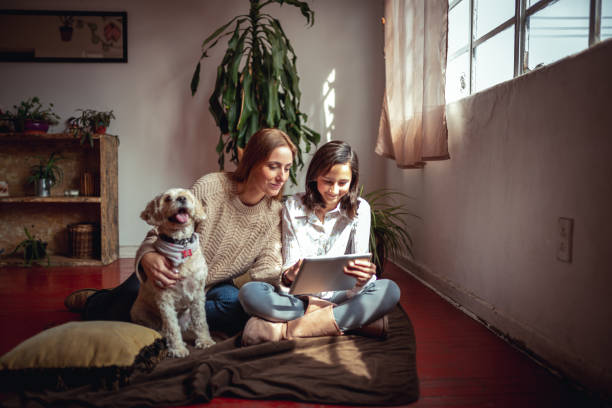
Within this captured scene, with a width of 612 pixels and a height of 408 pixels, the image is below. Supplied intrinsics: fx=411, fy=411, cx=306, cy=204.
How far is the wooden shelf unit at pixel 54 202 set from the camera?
11.0 ft

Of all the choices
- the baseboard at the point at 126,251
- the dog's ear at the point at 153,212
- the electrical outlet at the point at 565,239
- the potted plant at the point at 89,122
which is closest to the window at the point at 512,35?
the electrical outlet at the point at 565,239

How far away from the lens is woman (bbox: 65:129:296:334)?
1.68m

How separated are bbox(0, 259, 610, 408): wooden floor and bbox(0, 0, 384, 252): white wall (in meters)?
1.14

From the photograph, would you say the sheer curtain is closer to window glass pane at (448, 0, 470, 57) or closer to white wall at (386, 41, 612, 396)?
white wall at (386, 41, 612, 396)

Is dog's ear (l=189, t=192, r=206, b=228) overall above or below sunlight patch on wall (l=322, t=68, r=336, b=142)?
below

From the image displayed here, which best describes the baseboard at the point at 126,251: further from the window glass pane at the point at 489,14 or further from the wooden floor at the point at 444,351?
the window glass pane at the point at 489,14

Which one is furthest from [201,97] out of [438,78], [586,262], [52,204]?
→ [586,262]

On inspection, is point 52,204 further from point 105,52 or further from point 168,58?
point 168,58

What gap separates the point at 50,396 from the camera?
3.86ft

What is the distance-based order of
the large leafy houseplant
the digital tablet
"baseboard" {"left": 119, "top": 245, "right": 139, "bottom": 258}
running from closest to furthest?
1. the digital tablet
2. the large leafy houseplant
3. "baseboard" {"left": 119, "top": 245, "right": 139, "bottom": 258}

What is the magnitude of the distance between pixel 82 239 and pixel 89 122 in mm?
942

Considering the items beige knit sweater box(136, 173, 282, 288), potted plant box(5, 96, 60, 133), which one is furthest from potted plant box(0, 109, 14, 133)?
beige knit sweater box(136, 173, 282, 288)

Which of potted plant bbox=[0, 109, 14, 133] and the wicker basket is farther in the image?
the wicker basket

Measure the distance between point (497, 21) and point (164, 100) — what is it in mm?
2578
